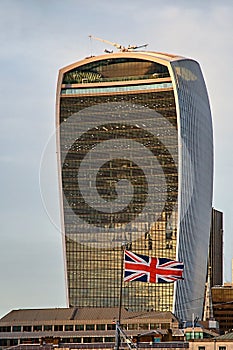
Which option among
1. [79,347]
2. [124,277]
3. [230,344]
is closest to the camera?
[124,277]

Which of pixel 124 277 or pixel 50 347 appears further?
pixel 50 347

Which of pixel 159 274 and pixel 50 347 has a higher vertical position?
pixel 159 274

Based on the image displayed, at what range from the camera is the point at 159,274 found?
130125 mm

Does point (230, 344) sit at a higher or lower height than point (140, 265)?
lower

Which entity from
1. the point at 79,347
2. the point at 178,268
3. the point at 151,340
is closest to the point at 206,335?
the point at 151,340

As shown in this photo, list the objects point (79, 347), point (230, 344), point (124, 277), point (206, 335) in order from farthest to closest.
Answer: point (206, 335), point (79, 347), point (230, 344), point (124, 277)

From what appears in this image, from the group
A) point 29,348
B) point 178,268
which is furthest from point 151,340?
point 178,268

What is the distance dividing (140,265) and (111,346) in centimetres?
3121

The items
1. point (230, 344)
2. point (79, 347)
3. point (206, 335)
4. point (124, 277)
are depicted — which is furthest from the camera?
point (206, 335)

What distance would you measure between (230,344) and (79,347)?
2442cm

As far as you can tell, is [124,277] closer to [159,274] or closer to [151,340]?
[159,274]

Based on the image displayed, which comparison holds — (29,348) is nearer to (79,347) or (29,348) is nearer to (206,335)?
(79,347)

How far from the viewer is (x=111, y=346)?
519ft

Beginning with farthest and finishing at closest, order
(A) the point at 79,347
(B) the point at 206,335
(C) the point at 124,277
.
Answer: (B) the point at 206,335 → (A) the point at 79,347 → (C) the point at 124,277
